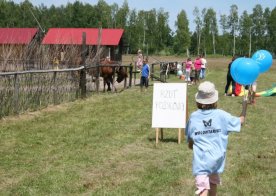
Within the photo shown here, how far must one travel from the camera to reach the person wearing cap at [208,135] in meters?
5.21

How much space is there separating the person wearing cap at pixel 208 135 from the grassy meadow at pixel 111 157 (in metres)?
1.70

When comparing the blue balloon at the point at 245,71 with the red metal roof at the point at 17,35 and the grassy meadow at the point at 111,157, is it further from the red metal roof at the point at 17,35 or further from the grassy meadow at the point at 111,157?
the red metal roof at the point at 17,35

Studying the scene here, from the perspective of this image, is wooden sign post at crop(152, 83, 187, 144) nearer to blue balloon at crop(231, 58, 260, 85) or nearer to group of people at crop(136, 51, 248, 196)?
blue balloon at crop(231, 58, 260, 85)

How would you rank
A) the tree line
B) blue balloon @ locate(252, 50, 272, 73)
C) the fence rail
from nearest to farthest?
1. blue balloon @ locate(252, 50, 272, 73)
2. the fence rail
3. the tree line

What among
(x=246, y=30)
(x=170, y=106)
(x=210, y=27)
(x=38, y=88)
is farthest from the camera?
(x=210, y=27)

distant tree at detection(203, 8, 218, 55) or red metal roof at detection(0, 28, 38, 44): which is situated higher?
distant tree at detection(203, 8, 218, 55)

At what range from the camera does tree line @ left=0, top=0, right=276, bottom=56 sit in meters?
116

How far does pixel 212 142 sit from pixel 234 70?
6.69ft

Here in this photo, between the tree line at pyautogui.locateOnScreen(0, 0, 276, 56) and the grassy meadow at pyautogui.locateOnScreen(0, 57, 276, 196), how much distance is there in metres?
101

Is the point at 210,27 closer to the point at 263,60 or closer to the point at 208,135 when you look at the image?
the point at 263,60

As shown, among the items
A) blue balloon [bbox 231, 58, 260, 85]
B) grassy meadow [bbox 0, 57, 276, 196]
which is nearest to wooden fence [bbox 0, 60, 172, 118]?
grassy meadow [bbox 0, 57, 276, 196]

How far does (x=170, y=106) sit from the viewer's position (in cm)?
1081

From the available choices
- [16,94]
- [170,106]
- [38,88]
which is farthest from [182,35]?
[170,106]

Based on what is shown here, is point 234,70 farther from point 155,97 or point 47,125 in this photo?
point 47,125
